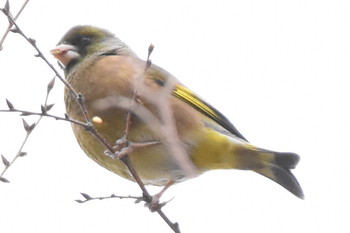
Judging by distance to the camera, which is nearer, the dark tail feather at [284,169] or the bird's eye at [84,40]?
the dark tail feather at [284,169]

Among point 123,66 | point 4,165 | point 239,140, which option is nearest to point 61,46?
point 123,66

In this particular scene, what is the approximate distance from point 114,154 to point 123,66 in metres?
1.43

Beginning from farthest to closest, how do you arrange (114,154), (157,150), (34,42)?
(157,150)
(114,154)
(34,42)

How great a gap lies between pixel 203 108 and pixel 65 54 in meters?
1.14

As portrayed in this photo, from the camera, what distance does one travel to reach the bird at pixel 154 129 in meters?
4.39

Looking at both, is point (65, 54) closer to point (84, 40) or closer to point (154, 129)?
point (84, 40)

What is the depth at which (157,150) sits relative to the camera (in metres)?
4.54

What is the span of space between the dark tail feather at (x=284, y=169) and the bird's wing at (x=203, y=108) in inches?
12.8

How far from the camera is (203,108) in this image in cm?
498

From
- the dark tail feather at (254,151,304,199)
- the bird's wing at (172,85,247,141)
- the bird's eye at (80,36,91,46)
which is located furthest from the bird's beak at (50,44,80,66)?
the dark tail feather at (254,151,304,199)

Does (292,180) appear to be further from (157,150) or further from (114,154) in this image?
(114,154)

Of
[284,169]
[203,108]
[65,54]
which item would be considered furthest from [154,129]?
[65,54]

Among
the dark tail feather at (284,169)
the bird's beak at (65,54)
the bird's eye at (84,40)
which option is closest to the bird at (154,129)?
the dark tail feather at (284,169)

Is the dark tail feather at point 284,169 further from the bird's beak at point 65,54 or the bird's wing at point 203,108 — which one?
the bird's beak at point 65,54
